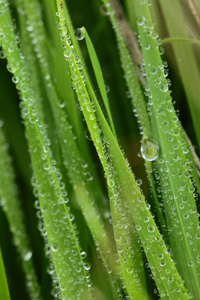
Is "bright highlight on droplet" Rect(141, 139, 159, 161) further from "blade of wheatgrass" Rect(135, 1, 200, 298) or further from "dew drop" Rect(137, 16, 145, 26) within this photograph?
"dew drop" Rect(137, 16, 145, 26)

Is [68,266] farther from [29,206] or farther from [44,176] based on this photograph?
[29,206]

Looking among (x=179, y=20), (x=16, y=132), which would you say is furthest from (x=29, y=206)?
(x=179, y=20)

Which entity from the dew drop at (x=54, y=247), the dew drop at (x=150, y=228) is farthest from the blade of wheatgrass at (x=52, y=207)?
the dew drop at (x=150, y=228)

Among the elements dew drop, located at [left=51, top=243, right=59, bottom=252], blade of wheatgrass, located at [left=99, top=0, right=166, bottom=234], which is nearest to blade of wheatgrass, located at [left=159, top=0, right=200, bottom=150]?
blade of wheatgrass, located at [left=99, top=0, right=166, bottom=234]

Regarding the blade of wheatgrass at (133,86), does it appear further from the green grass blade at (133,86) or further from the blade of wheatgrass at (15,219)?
the blade of wheatgrass at (15,219)

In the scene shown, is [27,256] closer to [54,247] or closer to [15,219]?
[15,219]
